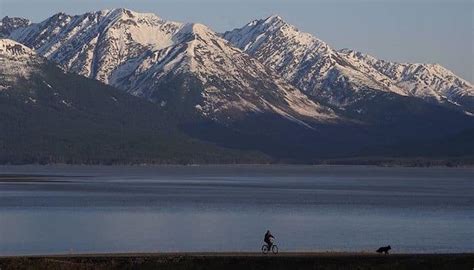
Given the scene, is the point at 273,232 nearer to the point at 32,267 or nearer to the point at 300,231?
the point at 300,231

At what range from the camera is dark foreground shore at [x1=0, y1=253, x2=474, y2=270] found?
71.1m

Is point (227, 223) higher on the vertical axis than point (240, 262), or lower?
higher

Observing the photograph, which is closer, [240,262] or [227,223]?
[240,262]

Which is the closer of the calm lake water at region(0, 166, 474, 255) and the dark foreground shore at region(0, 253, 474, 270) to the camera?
the dark foreground shore at region(0, 253, 474, 270)

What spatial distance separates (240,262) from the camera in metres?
72.1

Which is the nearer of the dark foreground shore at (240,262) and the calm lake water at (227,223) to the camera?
the dark foreground shore at (240,262)

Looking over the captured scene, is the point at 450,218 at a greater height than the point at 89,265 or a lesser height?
greater

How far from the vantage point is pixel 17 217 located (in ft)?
439

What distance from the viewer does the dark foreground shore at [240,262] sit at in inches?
2798

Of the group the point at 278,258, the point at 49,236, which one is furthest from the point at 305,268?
the point at 49,236

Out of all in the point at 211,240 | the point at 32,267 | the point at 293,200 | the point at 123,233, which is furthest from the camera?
the point at 293,200

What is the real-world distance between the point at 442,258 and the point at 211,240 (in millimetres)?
35514

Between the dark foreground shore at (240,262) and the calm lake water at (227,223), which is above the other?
the calm lake water at (227,223)

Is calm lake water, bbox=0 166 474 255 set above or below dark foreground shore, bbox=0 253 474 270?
above
